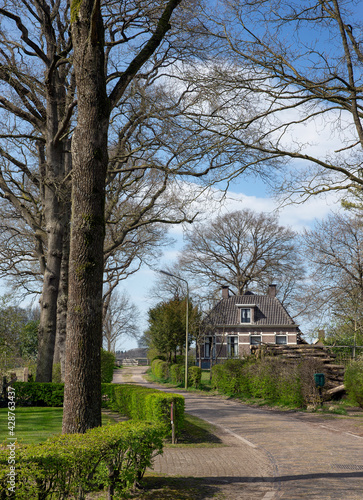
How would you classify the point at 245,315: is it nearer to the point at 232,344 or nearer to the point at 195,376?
the point at 232,344

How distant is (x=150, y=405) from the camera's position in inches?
439

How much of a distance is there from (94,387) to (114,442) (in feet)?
3.15

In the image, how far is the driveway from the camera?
6665 millimetres

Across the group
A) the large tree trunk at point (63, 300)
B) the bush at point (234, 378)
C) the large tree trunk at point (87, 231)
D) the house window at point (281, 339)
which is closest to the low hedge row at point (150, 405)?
the large tree trunk at point (87, 231)

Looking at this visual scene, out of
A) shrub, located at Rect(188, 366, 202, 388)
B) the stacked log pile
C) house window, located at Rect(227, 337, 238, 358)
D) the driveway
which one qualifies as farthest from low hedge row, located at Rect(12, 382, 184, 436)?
house window, located at Rect(227, 337, 238, 358)

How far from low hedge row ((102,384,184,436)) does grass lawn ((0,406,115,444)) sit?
0.74 meters

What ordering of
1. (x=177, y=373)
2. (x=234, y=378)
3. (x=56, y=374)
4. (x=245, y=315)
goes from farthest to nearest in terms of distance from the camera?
(x=245, y=315) → (x=177, y=373) → (x=56, y=374) → (x=234, y=378)

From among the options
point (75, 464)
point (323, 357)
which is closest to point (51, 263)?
point (323, 357)

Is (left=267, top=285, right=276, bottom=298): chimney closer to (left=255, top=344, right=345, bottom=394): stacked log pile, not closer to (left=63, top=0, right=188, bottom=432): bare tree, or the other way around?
(left=255, top=344, right=345, bottom=394): stacked log pile

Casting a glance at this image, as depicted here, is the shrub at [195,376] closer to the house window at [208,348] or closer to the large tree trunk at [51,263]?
the large tree trunk at [51,263]

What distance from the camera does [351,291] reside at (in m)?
21.5

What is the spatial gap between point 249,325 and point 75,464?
39731mm

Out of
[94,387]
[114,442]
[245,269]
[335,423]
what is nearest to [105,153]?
[94,387]

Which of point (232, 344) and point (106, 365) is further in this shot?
point (232, 344)
